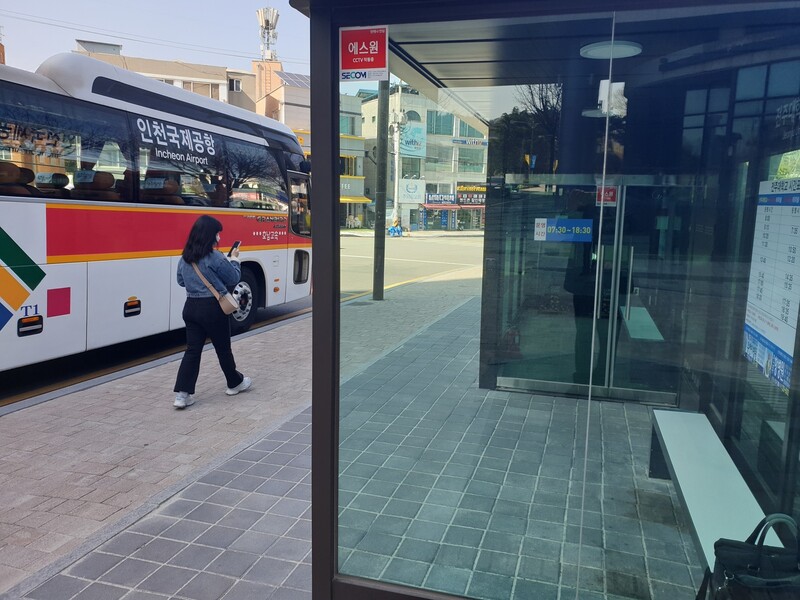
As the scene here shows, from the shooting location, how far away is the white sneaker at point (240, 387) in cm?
636

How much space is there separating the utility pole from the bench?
1.79 metres

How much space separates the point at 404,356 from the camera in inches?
183

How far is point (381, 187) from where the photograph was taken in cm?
309

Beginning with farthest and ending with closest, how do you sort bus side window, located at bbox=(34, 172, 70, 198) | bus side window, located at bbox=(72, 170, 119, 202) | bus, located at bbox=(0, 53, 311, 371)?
bus side window, located at bbox=(72, 170, 119, 202)
bus side window, located at bbox=(34, 172, 70, 198)
bus, located at bbox=(0, 53, 311, 371)

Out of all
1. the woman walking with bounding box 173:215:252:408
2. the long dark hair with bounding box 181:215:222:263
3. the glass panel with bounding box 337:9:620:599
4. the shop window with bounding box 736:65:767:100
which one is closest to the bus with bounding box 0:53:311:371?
the woman walking with bounding box 173:215:252:408

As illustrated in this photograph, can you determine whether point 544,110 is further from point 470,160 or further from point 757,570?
point 757,570

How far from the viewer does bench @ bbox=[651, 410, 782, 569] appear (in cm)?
276

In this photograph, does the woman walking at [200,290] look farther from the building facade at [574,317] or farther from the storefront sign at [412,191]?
the storefront sign at [412,191]

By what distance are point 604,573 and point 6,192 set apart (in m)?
5.95

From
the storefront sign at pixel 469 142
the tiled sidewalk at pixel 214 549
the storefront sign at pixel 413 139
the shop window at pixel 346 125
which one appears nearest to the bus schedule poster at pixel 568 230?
the storefront sign at pixel 469 142

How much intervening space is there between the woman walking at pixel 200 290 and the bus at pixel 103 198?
5.27 ft

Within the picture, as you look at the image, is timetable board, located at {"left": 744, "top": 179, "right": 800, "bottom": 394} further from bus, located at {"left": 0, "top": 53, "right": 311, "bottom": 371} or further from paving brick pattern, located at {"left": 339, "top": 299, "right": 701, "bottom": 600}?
bus, located at {"left": 0, "top": 53, "right": 311, "bottom": 371}

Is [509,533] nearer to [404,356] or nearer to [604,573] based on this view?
[604,573]

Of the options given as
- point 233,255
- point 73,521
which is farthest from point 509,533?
point 233,255
